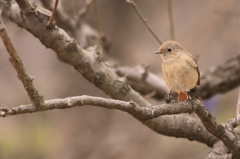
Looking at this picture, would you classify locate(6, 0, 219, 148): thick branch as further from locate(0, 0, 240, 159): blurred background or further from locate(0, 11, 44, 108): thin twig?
locate(0, 0, 240, 159): blurred background

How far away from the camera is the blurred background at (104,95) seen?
5.63 m

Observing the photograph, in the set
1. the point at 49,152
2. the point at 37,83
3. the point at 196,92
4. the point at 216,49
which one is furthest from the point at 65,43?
the point at 216,49

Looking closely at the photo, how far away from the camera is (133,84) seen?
3.95 metres

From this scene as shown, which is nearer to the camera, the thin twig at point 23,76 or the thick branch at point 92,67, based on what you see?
the thin twig at point 23,76

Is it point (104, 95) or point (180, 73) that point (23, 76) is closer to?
point (180, 73)

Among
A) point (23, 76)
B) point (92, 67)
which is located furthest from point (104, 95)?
point (23, 76)

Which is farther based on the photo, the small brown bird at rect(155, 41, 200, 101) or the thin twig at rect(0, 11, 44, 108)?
the small brown bird at rect(155, 41, 200, 101)

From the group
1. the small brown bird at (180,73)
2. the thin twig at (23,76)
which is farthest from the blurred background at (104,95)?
the thin twig at (23,76)

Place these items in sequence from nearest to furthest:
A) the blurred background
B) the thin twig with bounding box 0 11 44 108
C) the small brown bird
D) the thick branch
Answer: the thin twig with bounding box 0 11 44 108, the thick branch, the small brown bird, the blurred background

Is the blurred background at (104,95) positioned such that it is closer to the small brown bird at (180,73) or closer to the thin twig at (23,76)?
the small brown bird at (180,73)

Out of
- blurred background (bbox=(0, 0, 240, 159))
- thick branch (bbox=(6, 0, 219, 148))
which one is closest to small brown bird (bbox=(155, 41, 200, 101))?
thick branch (bbox=(6, 0, 219, 148))

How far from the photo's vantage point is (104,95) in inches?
247

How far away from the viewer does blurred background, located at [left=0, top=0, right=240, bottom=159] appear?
5.63m

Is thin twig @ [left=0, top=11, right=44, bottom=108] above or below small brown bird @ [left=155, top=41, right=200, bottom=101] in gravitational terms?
below
